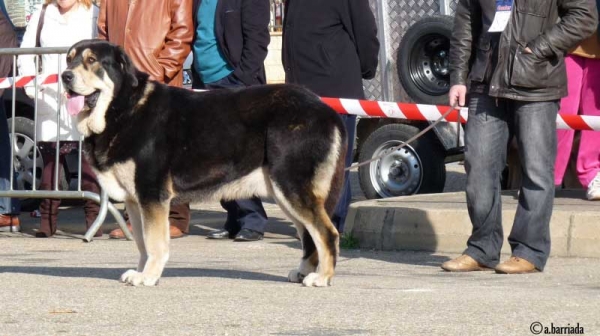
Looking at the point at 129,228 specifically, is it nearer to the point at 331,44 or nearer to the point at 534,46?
the point at 331,44

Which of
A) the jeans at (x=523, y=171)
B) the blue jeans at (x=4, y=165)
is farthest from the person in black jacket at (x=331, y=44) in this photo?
the blue jeans at (x=4, y=165)

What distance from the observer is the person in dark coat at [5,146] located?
36.6ft

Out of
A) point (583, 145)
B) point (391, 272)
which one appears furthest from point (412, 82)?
point (391, 272)

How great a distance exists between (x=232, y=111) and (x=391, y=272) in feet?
5.30

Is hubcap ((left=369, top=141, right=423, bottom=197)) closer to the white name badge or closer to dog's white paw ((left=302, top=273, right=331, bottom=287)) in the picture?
the white name badge

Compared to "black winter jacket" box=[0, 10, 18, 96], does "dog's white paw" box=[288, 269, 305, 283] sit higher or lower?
lower

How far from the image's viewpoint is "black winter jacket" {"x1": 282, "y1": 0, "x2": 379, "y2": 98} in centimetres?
984

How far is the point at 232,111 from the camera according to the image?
24.2 feet

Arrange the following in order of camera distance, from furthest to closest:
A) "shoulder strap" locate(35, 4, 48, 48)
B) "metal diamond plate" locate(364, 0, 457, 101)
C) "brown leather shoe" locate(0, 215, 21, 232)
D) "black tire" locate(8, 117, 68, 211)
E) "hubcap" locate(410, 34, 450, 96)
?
"metal diamond plate" locate(364, 0, 457, 101) < "hubcap" locate(410, 34, 450, 96) < "black tire" locate(8, 117, 68, 211) < "brown leather shoe" locate(0, 215, 21, 232) < "shoulder strap" locate(35, 4, 48, 48)

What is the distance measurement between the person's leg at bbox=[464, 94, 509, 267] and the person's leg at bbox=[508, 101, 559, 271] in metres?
0.14

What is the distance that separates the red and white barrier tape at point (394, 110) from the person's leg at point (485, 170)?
5.66ft

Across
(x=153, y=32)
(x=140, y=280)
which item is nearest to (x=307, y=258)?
(x=140, y=280)

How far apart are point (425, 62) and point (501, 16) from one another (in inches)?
177

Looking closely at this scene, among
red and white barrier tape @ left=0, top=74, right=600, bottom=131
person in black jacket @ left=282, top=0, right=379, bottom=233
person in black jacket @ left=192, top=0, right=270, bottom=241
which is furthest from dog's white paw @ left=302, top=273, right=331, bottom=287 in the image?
person in black jacket @ left=192, top=0, right=270, bottom=241
